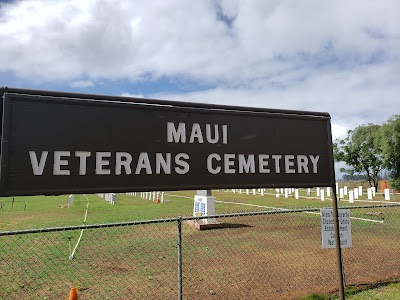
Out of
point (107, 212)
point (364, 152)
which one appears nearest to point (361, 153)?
point (364, 152)

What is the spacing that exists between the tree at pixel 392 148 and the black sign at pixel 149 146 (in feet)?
124

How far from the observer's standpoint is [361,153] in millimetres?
47375

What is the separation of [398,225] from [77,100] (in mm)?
13278

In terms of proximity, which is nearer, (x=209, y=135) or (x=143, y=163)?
(x=143, y=163)

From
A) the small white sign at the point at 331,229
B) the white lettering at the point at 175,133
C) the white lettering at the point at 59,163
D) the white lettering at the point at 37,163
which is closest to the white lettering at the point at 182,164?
the white lettering at the point at 175,133

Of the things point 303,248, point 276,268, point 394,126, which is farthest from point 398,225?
point 394,126

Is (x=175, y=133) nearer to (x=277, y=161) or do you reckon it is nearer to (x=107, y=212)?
(x=277, y=161)

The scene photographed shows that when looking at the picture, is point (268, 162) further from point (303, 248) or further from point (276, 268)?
point (303, 248)

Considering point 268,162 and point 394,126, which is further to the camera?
point 394,126

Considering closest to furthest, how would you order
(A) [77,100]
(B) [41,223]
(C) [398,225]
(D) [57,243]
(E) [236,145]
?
(A) [77,100]
(E) [236,145]
(D) [57,243]
(C) [398,225]
(B) [41,223]

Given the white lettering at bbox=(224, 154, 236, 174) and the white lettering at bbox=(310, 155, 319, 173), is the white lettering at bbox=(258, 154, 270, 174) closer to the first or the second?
the white lettering at bbox=(224, 154, 236, 174)

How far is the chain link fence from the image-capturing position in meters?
5.86

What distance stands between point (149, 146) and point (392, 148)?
40126 mm

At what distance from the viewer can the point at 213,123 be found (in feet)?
11.8
